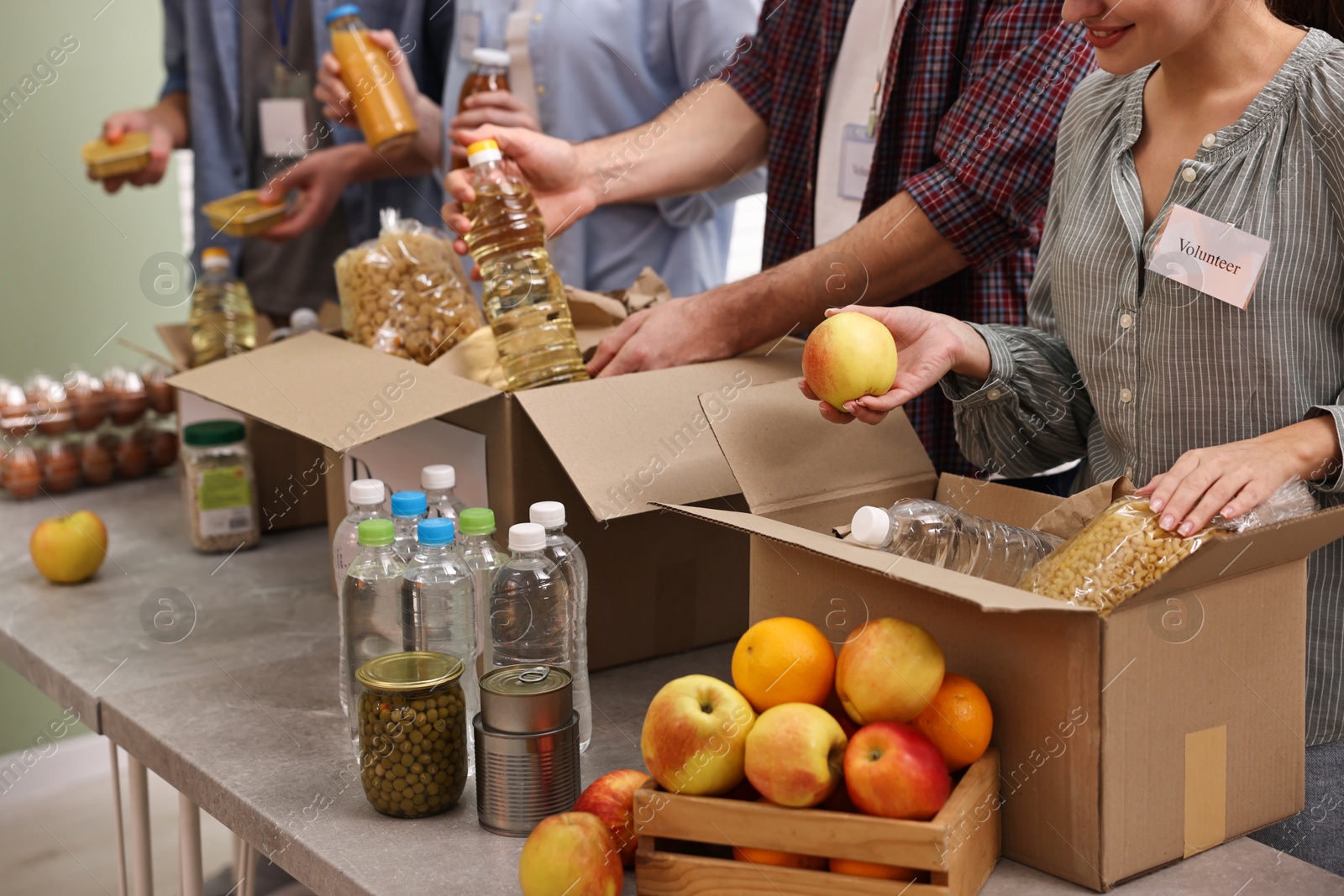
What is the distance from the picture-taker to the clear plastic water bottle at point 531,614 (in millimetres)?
1136

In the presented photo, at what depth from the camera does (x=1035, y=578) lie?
94 centimetres

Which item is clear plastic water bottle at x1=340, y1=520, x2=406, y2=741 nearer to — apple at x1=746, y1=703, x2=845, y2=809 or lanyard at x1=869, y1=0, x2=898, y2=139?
apple at x1=746, y1=703, x2=845, y2=809

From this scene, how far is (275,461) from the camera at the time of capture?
1.93m

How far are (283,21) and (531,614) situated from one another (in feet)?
6.44

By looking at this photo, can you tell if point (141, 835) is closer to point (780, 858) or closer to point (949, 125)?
point (780, 858)

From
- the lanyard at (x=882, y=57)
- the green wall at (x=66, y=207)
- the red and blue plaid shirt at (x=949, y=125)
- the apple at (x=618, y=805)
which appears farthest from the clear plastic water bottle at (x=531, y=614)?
the green wall at (x=66, y=207)

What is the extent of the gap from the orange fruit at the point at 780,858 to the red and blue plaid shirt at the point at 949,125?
802mm

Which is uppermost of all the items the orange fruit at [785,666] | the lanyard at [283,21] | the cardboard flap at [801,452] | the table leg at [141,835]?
the lanyard at [283,21]

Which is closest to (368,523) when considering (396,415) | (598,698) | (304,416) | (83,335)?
(396,415)

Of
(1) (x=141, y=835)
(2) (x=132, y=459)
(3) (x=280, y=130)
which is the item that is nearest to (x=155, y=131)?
(3) (x=280, y=130)

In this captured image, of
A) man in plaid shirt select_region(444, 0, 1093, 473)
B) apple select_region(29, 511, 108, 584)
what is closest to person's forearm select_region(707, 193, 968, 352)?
man in plaid shirt select_region(444, 0, 1093, 473)

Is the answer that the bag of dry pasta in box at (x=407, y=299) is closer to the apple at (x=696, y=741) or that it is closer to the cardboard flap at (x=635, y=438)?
the cardboard flap at (x=635, y=438)

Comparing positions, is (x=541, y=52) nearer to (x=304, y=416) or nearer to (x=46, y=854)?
(x=304, y=416)

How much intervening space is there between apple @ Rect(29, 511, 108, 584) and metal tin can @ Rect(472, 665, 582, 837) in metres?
0.98
